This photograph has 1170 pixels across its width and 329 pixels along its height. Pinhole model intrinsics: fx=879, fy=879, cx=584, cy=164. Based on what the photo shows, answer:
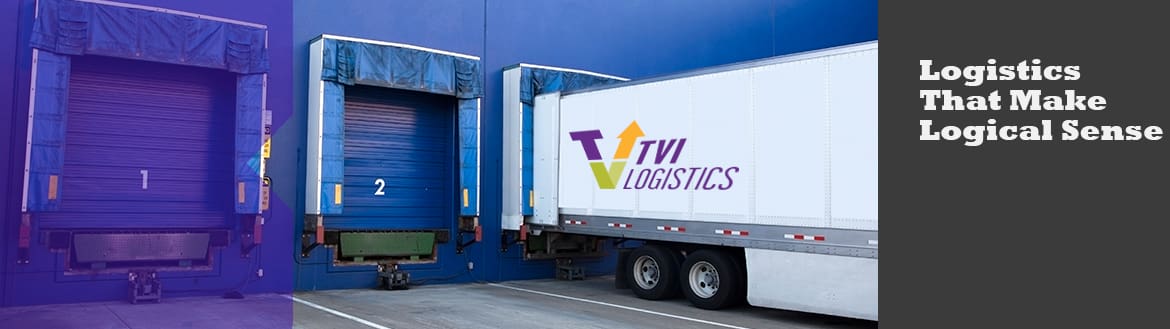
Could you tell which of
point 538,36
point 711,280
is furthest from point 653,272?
point 538,36

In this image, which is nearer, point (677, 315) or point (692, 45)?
point (677, 315)

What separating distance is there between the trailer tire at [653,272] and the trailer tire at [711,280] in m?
0.23

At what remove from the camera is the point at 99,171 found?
12.1 meters

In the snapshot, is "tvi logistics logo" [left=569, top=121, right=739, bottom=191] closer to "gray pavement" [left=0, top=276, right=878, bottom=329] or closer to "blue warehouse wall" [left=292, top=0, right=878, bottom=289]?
"gray pavement" [left=0, top=276, right=878, bottom=329]

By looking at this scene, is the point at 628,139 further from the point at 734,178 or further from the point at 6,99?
the point at 6,99

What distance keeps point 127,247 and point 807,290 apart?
29.6 feet

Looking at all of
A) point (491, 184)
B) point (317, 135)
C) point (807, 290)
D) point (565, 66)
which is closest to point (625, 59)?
point (565, 66)

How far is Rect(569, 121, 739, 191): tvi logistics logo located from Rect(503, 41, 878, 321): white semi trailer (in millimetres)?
20

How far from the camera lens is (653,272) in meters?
13.3

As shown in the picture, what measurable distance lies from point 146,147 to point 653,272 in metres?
7.58

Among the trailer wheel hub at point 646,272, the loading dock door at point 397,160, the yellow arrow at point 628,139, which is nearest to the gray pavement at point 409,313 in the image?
the trailer wheel hub at point 646,272

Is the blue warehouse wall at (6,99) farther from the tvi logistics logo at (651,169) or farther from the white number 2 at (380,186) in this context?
the tvi logistics logo at (651,169)

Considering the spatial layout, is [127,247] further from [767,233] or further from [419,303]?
[767,233]

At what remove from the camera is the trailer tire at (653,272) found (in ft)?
42.2
